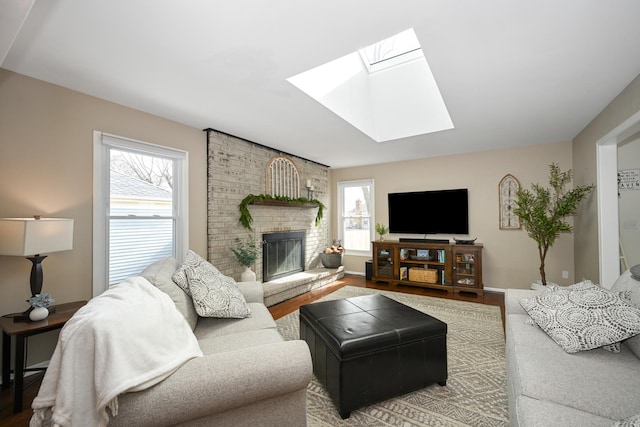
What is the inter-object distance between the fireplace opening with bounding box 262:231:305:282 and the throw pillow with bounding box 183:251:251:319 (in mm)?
2044

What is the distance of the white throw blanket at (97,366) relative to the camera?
945 millimetres

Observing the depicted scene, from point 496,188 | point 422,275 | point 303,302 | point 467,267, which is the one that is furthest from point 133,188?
point 496,188

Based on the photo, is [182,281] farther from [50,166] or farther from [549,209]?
[549,209]

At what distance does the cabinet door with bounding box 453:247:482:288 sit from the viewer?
4.31 meters

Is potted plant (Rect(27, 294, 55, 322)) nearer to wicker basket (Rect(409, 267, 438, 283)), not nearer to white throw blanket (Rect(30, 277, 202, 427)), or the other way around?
white throw blanket (Rect(30, 277, 202, 427))

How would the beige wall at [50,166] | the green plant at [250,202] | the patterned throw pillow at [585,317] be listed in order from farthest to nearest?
the green plant at [250,202], the beige wall at [50,166], the patterned throw pillow at [585,317]

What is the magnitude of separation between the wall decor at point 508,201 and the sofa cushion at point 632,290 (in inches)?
107

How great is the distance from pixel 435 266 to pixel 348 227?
1961 millimetres

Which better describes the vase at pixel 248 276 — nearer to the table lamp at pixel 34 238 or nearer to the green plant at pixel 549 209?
the table lamp at pixel 34 238

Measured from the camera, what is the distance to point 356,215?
19.4 ft

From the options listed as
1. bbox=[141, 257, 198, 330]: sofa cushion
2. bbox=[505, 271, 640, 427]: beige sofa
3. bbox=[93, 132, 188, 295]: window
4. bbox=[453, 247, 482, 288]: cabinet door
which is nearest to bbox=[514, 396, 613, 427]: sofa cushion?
bbox=[505, 271, 640, 427]: beige sofa

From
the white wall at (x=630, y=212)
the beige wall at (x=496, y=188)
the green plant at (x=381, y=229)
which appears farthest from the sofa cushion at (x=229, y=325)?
the white wall at (x=630, y=212)

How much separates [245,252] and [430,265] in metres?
3.14

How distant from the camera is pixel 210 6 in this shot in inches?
58.7
